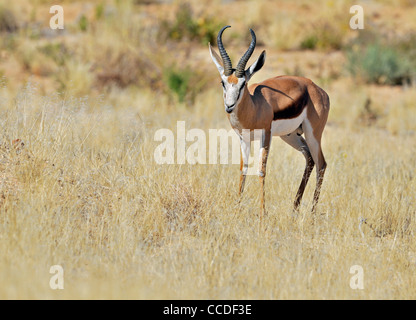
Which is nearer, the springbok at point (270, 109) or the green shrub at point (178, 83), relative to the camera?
the springbok at point (270, 109)

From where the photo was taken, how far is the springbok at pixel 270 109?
20.3 feet

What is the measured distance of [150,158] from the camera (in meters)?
7.14

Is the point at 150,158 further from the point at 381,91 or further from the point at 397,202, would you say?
the point at 381,91

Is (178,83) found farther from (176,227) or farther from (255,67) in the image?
(176,227)

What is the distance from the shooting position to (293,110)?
6766 mm

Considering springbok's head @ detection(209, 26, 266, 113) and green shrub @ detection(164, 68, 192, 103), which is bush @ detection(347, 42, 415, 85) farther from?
springbok's head @ detection(209, 26, 266, 113)

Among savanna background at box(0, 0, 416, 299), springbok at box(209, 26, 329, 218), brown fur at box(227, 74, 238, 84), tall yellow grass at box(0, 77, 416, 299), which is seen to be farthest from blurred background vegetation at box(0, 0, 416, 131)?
brown fur at box(227, 74, 238, 84)

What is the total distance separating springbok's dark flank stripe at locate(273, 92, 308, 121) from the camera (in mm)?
Answer: 6633

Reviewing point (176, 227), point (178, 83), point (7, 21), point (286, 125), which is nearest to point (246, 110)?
point (286, 125)

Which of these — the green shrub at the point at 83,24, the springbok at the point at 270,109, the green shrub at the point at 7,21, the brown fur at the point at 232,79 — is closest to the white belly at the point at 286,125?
the springbok at the point at 270,109

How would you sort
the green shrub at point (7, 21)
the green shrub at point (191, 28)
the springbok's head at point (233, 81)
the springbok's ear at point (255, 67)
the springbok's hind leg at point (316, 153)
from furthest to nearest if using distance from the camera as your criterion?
the green shrub at point (7, 21) → the green shrub at point (191, 28) → the springbok's hind leg at point (316, 153) → the springbok's ear at point (255, 67) → the springbok's head at point (233, 81)

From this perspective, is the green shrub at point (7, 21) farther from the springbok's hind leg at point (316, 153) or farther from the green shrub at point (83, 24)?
the springbok's hind leg at point (316, 153)
